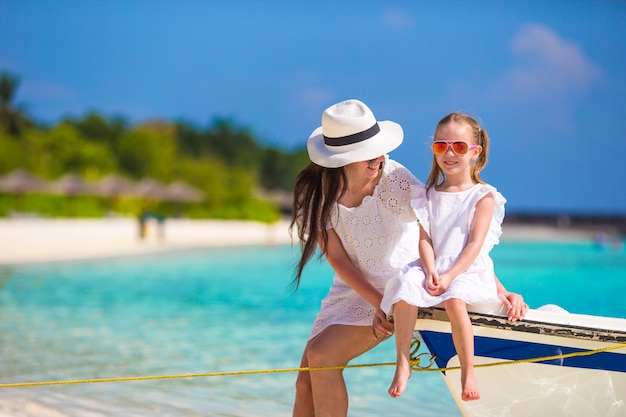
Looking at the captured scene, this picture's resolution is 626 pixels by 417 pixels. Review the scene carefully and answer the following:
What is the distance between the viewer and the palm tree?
2050 inches

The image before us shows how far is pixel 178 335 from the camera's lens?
959cm

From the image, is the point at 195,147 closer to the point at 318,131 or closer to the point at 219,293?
the point at 219,293

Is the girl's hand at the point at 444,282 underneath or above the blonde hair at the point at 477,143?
underneath

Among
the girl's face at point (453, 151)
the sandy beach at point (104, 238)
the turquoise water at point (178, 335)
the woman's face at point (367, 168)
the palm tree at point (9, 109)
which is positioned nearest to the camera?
the girl's face at point (453, 151)

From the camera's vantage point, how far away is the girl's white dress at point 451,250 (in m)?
2.94

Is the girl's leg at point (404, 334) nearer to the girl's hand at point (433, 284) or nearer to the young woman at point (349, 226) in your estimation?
the girl's hand at point (433, 284)

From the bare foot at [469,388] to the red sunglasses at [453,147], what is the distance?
846 millimetres

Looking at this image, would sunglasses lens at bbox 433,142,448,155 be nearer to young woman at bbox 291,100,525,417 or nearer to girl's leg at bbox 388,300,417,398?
young woman at bbox 291,100,525,417

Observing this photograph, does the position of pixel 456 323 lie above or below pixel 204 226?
below

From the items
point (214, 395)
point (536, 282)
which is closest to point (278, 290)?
point (536, 282)

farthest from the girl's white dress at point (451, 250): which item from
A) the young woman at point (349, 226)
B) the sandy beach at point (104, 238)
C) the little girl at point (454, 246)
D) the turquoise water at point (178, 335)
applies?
the sandy beach at point (104, 238)

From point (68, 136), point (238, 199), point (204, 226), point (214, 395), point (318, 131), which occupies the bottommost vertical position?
point (214, 395)

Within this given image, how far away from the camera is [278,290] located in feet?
51.6

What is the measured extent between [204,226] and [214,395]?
31.8 metres
